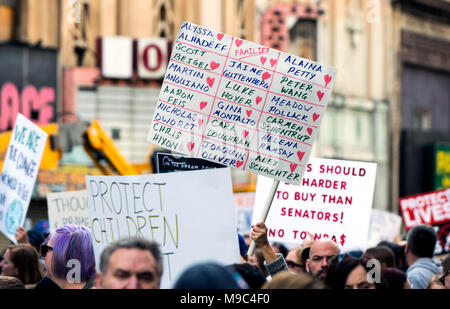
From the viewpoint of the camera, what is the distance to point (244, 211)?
12484 mm

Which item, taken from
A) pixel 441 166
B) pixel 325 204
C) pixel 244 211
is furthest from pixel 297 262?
pixel 441 166

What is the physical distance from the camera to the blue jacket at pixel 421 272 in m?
6.63

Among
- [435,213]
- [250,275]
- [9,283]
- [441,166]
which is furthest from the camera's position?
[441,166]

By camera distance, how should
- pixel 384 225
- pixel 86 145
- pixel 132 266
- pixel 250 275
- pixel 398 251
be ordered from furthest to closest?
pixel 86 145 < pixel 384 225 < pixel 398 251 < pixel 250 275 < pixel 132 266

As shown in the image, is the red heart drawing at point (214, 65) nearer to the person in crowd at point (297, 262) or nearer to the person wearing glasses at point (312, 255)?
the person wearing glasses at point (312, 255)

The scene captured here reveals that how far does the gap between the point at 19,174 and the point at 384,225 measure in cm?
702

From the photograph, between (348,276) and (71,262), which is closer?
(348,276)

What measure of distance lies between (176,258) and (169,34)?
59.5 feet

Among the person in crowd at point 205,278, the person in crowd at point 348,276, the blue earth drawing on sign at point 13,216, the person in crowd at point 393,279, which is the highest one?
the blue earth drawing on sign at point 13,216

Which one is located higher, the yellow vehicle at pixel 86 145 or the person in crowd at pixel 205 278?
the yellow vehicle at pixel 86 145

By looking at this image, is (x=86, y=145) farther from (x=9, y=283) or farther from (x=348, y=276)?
(x=348, y=276)

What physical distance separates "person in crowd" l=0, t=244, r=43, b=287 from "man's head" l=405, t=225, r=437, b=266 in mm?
2782

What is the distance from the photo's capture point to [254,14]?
24344mm

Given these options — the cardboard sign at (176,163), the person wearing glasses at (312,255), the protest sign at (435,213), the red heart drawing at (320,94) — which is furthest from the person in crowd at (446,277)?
the protest sign at (435,213)
